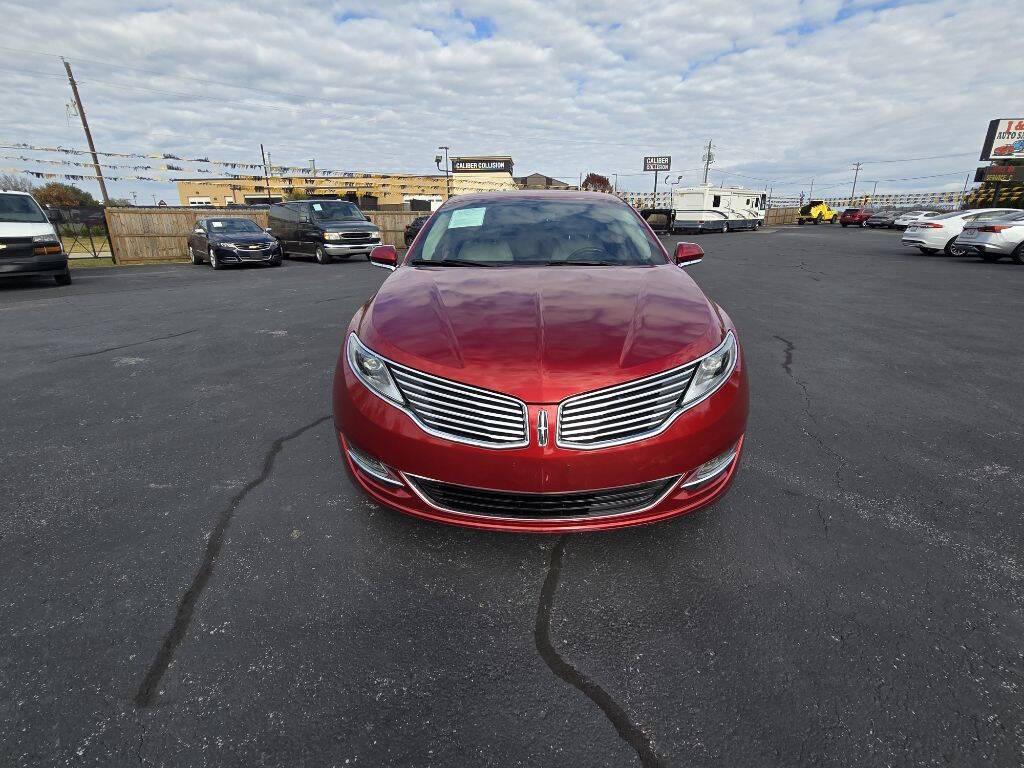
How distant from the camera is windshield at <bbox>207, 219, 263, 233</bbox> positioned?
1542 centimetres

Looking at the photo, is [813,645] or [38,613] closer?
[813,645]

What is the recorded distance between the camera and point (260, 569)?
2.22 metres

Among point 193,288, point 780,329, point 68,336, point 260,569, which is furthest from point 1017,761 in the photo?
point 193,288

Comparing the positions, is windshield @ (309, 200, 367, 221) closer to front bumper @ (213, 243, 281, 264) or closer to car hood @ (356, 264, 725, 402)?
front bumper @ (213, 243, 281, 264)

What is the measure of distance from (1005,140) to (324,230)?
185 ft

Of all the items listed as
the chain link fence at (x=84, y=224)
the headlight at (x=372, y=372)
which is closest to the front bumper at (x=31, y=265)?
the chain link fence at (x=84, y=224)

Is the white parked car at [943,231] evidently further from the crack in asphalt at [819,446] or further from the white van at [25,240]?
the white van at [25,240]

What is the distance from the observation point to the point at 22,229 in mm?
9703

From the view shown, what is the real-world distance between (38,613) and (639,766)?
2193 mm

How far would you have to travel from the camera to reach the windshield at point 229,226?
15422 millimetres

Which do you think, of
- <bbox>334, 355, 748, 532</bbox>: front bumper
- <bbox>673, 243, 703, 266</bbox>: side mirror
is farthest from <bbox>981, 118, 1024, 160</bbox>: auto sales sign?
<bbox>334, 355, 748, 532</bbox>: front bumper

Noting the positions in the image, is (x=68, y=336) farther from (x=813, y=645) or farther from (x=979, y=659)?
(x=979, y=659)

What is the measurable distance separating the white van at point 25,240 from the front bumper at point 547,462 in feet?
37.1

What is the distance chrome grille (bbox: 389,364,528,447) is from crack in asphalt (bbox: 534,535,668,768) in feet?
2.13
